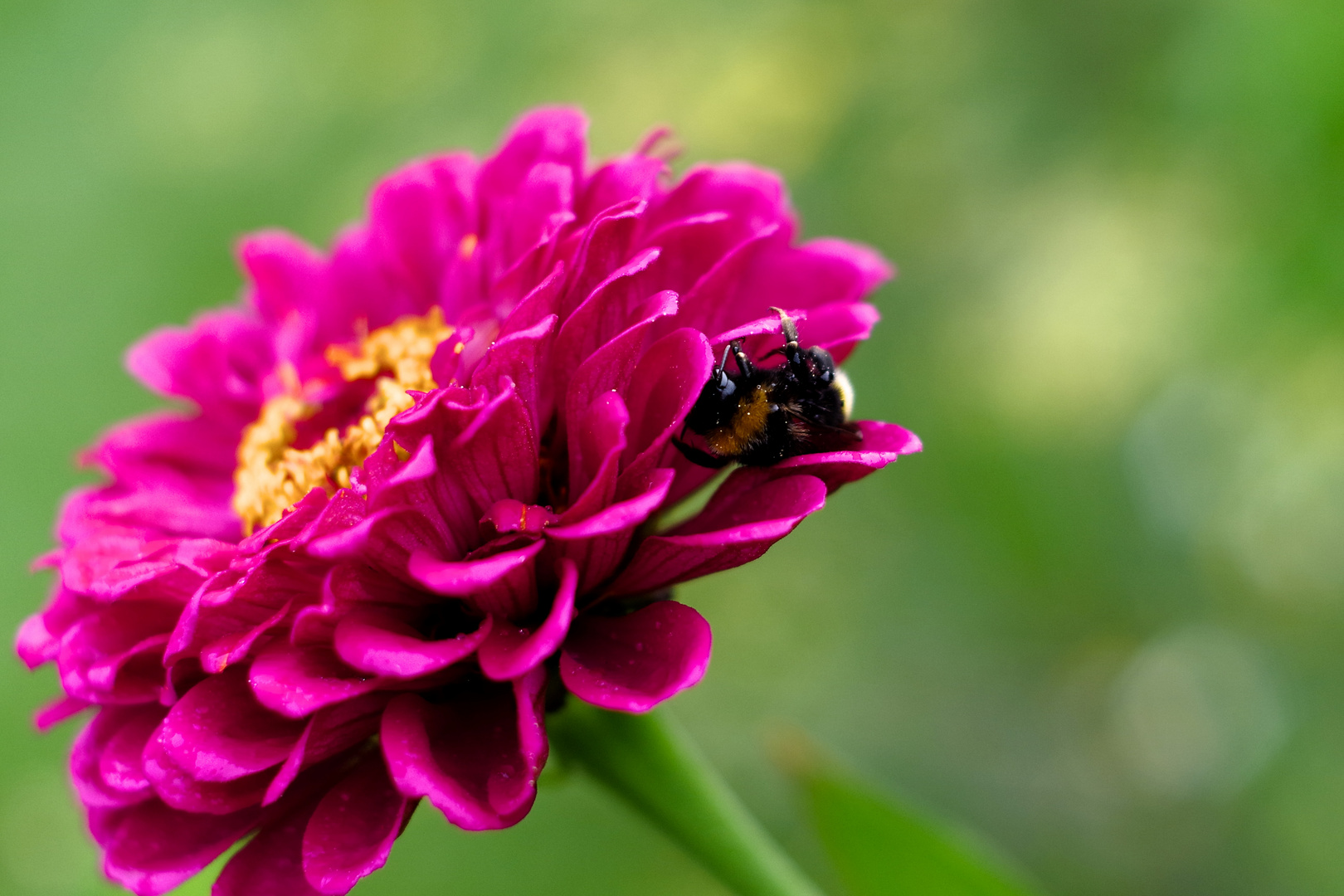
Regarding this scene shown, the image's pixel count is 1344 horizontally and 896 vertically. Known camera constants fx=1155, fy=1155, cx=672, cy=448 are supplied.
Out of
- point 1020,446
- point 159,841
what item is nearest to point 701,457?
point 159,841

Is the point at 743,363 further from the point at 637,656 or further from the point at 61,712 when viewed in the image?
the point at 61,712

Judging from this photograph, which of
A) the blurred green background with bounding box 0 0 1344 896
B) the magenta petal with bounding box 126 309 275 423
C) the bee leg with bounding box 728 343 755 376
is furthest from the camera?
the blurred green background with bounding box 0 0 1344 896

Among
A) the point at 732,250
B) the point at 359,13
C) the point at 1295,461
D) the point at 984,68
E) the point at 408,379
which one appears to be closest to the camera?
the point at 732,250

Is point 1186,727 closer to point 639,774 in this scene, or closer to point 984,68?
point 984,68

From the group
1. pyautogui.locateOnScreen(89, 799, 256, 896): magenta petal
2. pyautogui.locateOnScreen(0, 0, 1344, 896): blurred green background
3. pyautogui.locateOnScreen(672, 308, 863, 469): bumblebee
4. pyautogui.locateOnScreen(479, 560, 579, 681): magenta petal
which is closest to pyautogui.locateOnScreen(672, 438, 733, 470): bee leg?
pyautogui.locateOnScreen(672, 308, 863, 469): bumblebee

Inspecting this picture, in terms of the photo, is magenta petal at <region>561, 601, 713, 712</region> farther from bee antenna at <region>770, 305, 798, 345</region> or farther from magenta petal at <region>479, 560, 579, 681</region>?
bee antenna at <region>770, 305, 798, 345</region>

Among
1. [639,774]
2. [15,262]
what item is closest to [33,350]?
[15,262]

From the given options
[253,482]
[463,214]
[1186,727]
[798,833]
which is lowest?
[798,833]
